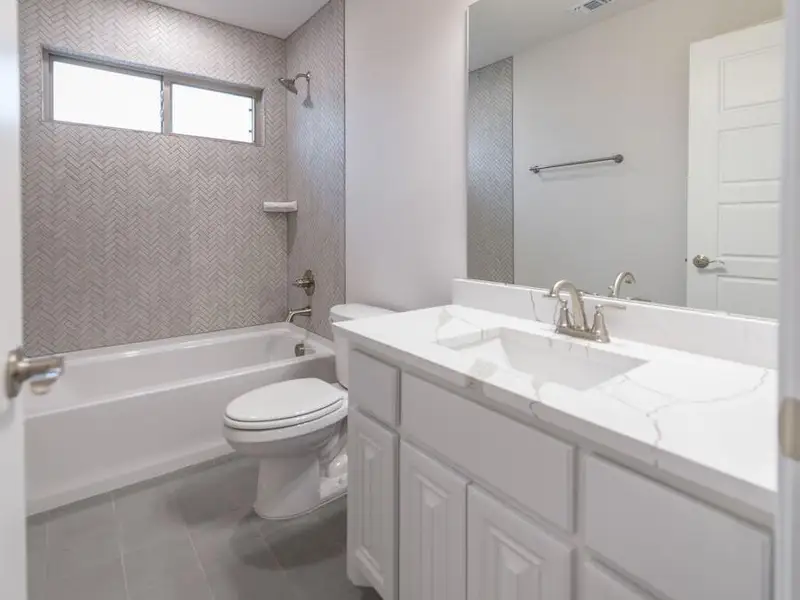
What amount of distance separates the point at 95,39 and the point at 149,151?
1.99 feet

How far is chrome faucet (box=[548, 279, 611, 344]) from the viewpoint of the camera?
1296 millimetres

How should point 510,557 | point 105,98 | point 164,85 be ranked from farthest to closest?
point 164,85, point 105,98, point 510,557

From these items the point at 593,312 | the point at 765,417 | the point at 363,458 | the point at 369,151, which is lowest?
the point at 363,458

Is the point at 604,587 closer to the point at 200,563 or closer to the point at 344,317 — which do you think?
the point at 200,563

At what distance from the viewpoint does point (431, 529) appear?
1.14 meters

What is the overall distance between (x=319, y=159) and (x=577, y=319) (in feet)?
6.76

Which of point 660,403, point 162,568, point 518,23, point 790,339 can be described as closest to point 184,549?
point 162,568

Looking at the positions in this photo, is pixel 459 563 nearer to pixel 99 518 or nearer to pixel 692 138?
pixel 692 138

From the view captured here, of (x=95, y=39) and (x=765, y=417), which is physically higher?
(x=95, y=39)

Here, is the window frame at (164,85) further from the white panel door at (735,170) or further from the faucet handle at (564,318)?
the white panel door at (735,170)

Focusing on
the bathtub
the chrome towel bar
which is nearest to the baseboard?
the bathtub

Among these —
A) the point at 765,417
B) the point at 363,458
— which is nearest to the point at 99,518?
the point at 363,458

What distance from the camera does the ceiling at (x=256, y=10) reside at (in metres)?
2.70

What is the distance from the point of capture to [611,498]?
74 cm
